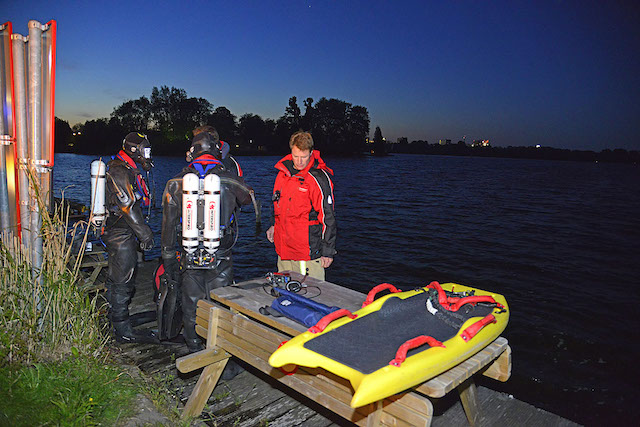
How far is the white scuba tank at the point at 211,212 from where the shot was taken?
410cm

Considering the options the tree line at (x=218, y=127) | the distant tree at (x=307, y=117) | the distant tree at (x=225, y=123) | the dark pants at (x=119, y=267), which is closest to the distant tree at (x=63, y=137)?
the tree line at (x=218, y=127)

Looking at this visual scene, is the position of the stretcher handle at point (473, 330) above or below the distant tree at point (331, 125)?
below

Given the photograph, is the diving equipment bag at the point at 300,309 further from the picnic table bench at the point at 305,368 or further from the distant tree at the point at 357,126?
the distant tree at the point at 357,126

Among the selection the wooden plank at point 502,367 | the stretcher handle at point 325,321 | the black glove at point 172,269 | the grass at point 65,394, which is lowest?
the grass at point 65,394

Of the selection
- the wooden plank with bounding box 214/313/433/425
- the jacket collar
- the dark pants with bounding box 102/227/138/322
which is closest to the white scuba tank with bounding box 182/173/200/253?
the wooden plank with bounding box 214/313/433/425

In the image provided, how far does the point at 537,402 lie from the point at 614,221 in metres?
32.1

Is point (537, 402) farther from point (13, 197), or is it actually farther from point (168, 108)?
point (168, 108)

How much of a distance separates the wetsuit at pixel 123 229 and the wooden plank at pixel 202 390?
2.04 metres

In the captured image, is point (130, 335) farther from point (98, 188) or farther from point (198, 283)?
point (98, 188)

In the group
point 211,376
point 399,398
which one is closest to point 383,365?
point 399,398

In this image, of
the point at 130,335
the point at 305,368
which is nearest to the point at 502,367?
the point at 305,368

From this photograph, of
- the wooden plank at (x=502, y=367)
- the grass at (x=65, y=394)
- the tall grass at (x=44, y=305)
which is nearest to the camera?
the grass at (x=65, y=394)

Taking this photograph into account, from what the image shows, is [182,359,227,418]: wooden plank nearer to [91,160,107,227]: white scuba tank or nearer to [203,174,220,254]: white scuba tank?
[203,174,220,254]: white scuba tank

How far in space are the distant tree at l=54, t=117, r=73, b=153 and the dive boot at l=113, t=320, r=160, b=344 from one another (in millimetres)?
121234
